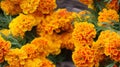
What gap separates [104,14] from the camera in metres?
2.75

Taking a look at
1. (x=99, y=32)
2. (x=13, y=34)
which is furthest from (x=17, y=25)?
(x=99, y=32)

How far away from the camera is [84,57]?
2490 millimetres

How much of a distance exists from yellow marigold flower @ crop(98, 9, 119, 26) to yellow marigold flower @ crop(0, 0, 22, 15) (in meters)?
0.81

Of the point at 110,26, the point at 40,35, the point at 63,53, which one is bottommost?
the point at 63,53

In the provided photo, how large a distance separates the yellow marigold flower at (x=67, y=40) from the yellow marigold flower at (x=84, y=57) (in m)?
0.30

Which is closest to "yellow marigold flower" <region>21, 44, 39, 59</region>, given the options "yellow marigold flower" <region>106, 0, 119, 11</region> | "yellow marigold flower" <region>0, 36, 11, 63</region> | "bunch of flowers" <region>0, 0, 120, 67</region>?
"bunch of flowers" <region>0, 0, 120, 67</region>

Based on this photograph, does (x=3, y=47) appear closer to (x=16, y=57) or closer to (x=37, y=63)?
(x=16, y=57)

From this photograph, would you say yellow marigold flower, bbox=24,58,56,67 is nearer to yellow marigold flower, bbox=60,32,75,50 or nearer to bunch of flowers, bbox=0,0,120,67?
bunch of flowers, bbox=0,0,120,67

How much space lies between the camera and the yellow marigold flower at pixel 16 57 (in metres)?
2.53

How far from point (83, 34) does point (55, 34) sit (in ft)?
1.12

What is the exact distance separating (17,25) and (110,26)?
2.60 feet

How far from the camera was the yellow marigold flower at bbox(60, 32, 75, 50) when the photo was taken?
2807 millimetres

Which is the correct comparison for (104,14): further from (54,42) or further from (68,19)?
(54,42)

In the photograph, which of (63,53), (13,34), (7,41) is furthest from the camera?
(63,53)
